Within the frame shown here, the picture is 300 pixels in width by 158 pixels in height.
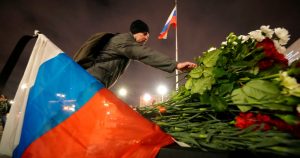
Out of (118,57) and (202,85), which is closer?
(202,85)

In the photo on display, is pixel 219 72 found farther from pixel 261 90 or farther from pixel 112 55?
pixel 112 55

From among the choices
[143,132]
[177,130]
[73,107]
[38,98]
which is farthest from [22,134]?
[177,130]

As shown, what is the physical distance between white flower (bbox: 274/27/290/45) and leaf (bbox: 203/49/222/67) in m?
0.50

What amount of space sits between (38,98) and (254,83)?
5.34ft

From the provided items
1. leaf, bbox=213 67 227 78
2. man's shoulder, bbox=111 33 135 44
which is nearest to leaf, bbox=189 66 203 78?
leaf, bbox=213 67 227 78

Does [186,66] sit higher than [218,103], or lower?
higher

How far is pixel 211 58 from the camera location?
193 cm

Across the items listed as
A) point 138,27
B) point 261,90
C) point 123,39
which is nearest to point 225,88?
point 261,90

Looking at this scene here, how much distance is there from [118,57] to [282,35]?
181 centimetres

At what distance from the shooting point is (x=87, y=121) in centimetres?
159

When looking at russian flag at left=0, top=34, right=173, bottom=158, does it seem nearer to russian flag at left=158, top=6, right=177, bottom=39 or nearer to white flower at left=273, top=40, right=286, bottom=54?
white flower at left=273, top=40, right=286, bottom=54

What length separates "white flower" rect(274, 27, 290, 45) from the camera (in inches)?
74.3

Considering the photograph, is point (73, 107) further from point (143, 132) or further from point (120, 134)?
point (143, 132)

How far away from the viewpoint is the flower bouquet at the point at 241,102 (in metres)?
1.38
